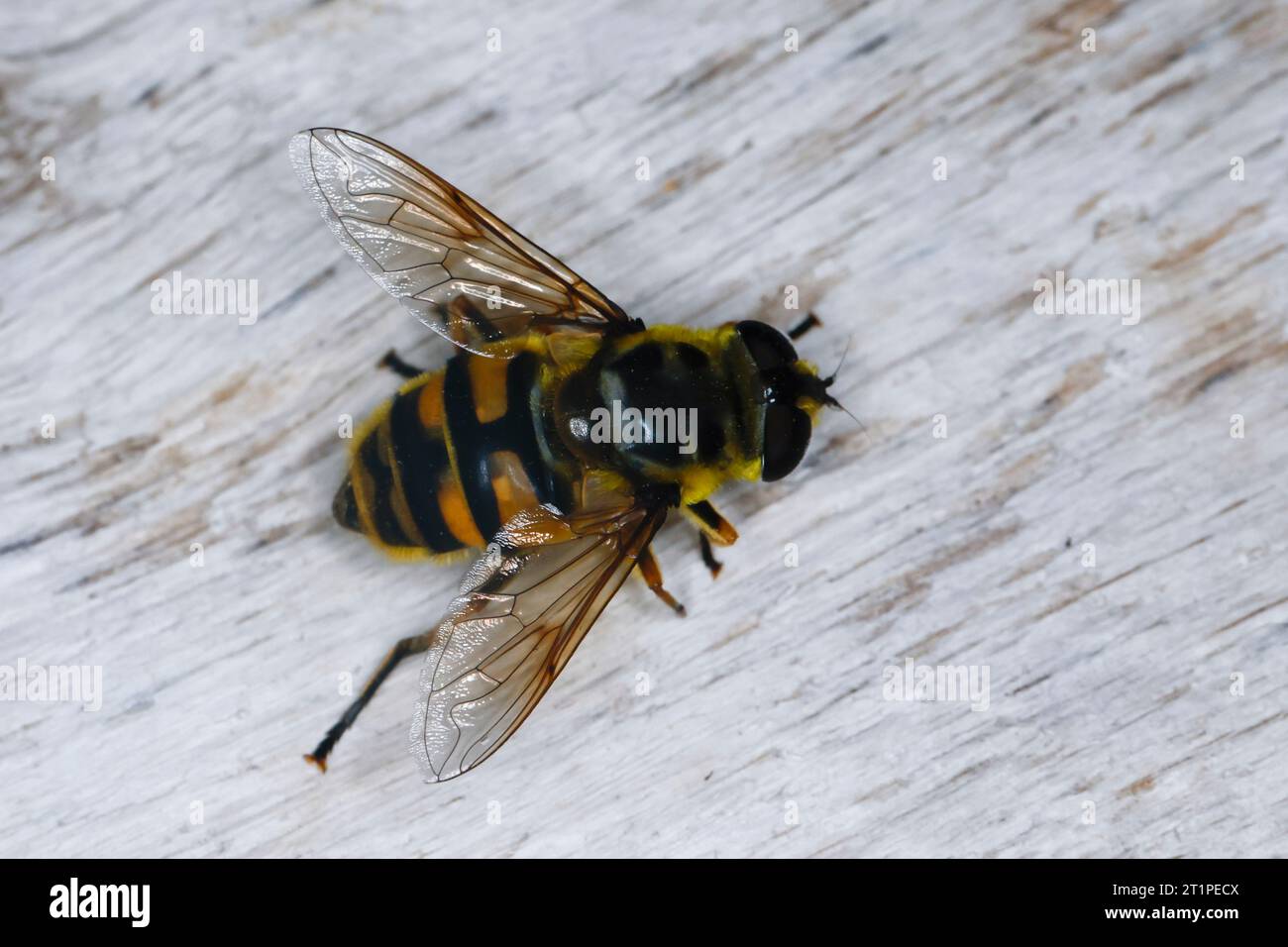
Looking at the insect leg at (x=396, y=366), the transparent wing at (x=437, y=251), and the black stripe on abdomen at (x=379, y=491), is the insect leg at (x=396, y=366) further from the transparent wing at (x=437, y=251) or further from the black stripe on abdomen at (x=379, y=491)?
the black stripe on abdomen at (x=379, y=491)

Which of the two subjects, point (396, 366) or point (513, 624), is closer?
point (513, 624)

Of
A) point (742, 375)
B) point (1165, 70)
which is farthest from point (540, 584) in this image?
point (1165, 70)

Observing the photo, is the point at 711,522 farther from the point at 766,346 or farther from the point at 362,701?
the point at 362,701

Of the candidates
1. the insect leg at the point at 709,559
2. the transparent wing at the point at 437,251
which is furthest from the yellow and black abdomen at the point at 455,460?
the insect leg at the point at 709,559

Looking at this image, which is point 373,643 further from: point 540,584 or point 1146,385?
point 1146,385

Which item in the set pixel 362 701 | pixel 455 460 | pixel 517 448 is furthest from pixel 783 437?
pixel 362 701
